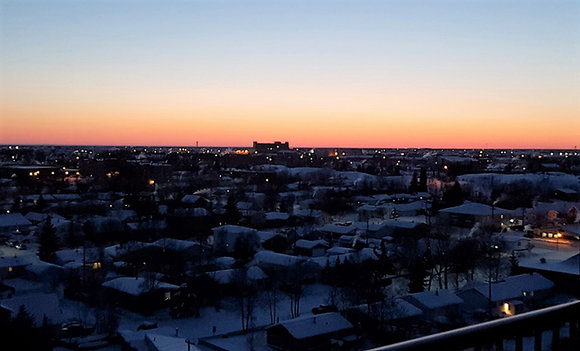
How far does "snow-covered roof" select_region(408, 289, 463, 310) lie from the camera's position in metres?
4.84

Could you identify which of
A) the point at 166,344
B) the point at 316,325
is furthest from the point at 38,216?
the point at 316,325

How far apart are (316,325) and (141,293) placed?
1.93 metres

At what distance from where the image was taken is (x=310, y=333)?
13.6ft

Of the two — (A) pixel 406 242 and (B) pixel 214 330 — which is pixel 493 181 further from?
(B) pixel 214 330

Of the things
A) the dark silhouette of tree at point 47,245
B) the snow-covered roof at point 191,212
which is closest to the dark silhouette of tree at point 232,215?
the snow-covered roof at point 191,212

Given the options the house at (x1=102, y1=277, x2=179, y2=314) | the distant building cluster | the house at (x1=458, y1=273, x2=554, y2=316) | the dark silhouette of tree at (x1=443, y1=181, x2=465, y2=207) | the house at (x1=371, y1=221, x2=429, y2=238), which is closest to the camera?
the distant building cluster

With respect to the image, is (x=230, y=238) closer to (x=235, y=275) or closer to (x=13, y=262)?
(x=235, y=275)

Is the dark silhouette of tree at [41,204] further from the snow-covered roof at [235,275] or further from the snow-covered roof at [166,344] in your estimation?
the snow-covered roof at [166,344]

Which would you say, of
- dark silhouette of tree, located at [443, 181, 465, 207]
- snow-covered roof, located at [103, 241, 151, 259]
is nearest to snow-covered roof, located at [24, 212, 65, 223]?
snow-covered roof, located at [103, 241, 151, 259]

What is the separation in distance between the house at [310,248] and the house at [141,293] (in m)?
2.70

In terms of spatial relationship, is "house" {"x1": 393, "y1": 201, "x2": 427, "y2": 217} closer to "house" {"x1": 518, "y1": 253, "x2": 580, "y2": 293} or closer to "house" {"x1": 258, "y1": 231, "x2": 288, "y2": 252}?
"house" {"x1": 258, "y1": 231, "x2": 288, "y2": 252}

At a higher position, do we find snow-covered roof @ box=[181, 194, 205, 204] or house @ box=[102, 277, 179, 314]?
snow-covered roof @ box=[181, 194, 205, 204]

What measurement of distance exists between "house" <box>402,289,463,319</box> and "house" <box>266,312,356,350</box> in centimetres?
83

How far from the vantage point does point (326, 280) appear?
6250 millimetres
